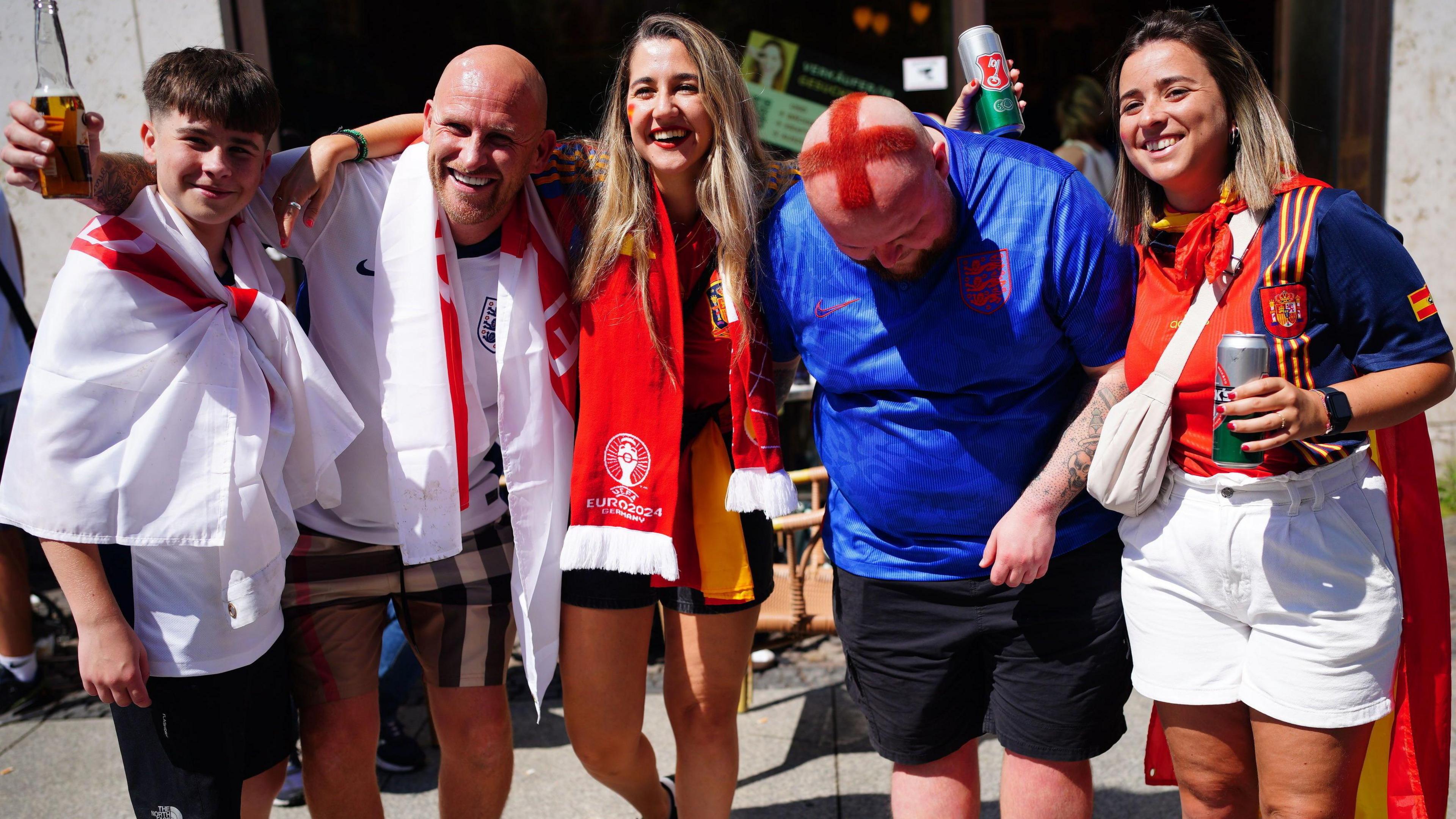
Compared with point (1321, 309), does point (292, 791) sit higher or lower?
lower

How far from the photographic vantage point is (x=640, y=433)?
2.41 m

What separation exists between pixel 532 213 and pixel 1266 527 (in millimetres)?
1675

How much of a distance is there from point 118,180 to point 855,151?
1420 mm

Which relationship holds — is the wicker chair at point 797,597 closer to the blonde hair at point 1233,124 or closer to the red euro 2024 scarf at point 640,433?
the red euro 2024 scarf at point 640,433

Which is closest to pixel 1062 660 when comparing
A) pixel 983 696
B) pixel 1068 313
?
pixel 983 696

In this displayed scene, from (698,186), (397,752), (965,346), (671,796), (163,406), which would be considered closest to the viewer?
(163,406)

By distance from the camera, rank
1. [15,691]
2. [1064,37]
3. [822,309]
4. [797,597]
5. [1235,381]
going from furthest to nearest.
Answer: [1064,37] < [15,691] < [797,597] < [822,309] < [1235,381]

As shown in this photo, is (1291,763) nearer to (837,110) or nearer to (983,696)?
(983,696)

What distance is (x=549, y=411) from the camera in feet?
8.03

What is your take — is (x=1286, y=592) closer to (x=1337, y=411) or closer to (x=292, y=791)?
(x=1337, y=411)

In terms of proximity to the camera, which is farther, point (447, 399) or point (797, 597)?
point (797, 597)

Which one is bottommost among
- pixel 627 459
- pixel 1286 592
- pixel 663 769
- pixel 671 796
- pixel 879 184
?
pixel 663 769

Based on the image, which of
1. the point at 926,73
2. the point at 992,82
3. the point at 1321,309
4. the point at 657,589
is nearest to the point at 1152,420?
the point at 1321,309

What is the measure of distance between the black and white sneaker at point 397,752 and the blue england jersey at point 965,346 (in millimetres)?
1825
